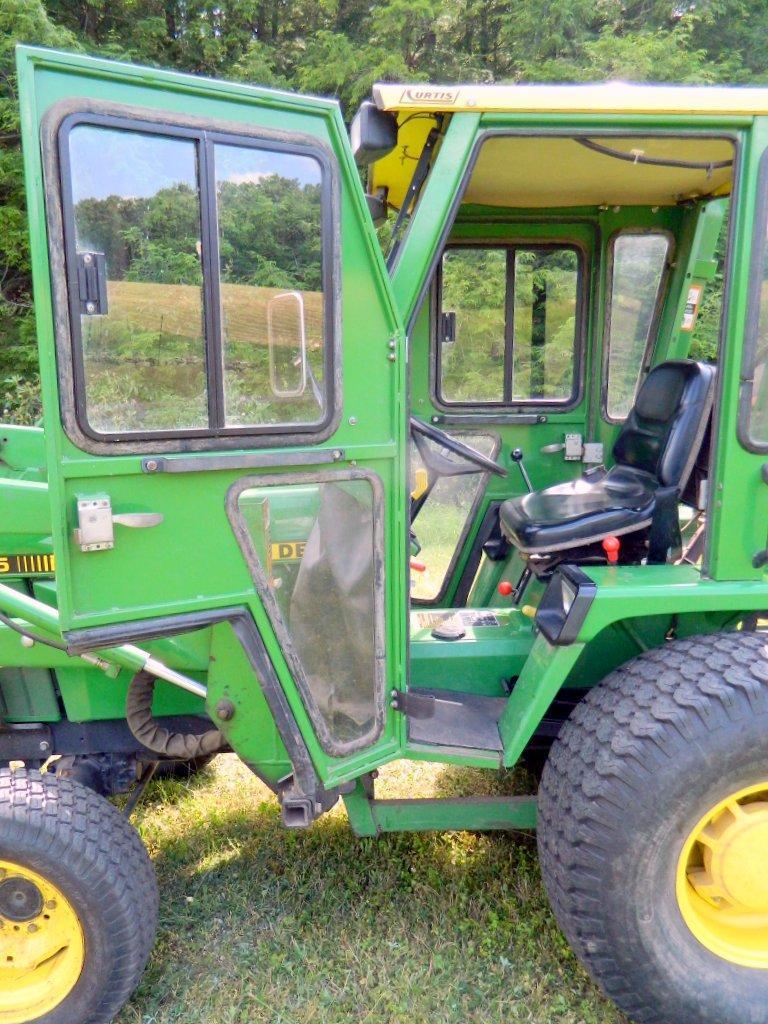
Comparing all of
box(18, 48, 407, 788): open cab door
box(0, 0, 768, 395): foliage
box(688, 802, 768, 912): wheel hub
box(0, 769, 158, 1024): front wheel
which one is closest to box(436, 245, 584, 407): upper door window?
box(18, 48, 407, 788): open cab door

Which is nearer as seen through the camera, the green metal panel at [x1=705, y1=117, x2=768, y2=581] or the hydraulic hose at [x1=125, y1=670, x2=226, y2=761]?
the green metal panel at [x1=705, y1=117, x2=768, y2=581]

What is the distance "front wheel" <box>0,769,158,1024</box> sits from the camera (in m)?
2.03

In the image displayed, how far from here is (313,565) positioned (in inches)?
81.0

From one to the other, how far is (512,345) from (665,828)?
220cm

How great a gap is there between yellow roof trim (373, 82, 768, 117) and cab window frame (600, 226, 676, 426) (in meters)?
1.47

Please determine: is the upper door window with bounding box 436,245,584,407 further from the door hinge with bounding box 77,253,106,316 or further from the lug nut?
the door hinge with bounding box 77,253,106,316

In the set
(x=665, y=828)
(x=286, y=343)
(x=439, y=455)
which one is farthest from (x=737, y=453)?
(x=286, y=343)

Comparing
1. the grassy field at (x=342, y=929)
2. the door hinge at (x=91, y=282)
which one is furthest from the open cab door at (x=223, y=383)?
the grassy field at (x=342, y=929)

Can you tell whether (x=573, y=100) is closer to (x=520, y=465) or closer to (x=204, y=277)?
(x=204, y=277)

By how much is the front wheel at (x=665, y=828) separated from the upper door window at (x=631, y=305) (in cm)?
170

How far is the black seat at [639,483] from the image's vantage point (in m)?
2.68

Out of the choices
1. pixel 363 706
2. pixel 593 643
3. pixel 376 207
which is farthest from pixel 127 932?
pixel 376 207

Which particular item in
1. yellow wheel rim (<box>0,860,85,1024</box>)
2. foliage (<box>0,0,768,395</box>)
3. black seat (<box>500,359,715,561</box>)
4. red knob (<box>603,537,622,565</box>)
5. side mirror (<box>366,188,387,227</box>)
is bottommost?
yellow wheel rim (<box>0,860,85,1024</box>)

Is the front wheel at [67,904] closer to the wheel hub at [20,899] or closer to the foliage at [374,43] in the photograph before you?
the wheel hub at [20,899]
